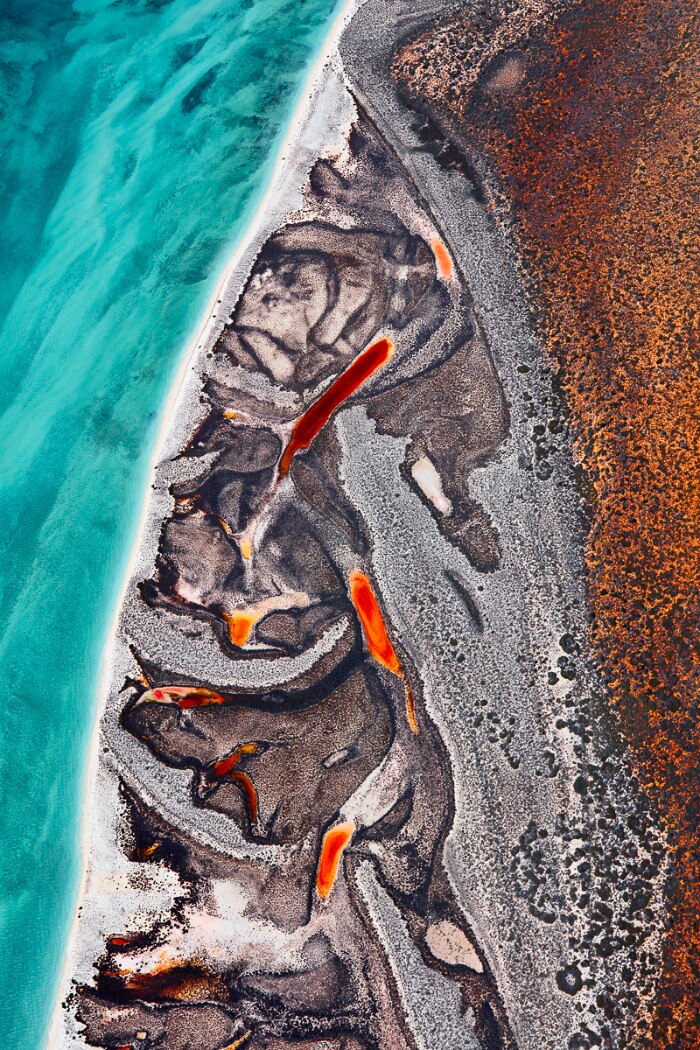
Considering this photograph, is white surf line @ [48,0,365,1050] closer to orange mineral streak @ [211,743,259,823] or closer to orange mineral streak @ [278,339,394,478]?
orange mineral streak @ [211,743,259,823]

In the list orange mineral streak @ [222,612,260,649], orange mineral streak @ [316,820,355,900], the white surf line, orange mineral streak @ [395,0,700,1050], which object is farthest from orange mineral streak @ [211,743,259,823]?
orange mineral streak @ [395,0,700,1050]

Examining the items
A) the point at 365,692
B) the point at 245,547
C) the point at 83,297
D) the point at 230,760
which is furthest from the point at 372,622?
the point at 83,297

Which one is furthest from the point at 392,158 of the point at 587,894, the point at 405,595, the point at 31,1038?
the point at 31,1038

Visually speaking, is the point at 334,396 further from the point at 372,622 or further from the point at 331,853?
the point at 331,853

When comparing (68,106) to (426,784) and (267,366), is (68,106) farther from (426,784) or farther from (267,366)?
(426,784)

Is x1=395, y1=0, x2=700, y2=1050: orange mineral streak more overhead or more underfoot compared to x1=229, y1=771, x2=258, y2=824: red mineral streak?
more overhead
